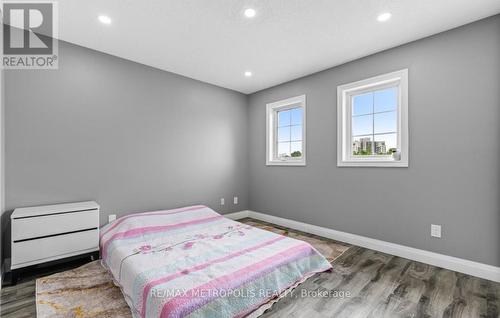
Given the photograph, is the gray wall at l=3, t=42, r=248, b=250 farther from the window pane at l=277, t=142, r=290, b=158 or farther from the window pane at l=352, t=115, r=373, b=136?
the window pane at l=352, t=115, r=373, b=136

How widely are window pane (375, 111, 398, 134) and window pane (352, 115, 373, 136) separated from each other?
0.08m

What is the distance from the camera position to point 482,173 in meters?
2.19

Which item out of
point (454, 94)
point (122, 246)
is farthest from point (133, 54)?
point (454, 94)

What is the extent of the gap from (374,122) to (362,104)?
1.04 ft

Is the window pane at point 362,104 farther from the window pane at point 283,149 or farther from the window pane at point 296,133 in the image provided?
the window pane at point 283,149

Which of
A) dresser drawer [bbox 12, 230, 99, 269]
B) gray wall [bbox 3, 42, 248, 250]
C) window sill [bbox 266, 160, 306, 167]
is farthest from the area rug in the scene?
window sill [bbox 266, 160, 306, 167]

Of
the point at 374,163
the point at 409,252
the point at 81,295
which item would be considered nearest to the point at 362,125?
the point at 374,163

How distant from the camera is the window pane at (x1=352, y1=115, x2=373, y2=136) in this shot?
3.02m

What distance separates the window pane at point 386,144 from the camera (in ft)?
9.16

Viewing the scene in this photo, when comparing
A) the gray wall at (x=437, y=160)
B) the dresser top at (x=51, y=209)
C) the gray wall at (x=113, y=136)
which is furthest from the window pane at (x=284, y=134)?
the dresser top at (x=51, y=209)

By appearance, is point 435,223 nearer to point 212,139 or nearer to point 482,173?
point 482,173

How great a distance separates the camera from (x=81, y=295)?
74.1 inches

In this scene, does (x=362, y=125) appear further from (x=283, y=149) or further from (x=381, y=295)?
(x=381, y=295)

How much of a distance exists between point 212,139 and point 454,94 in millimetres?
3334
